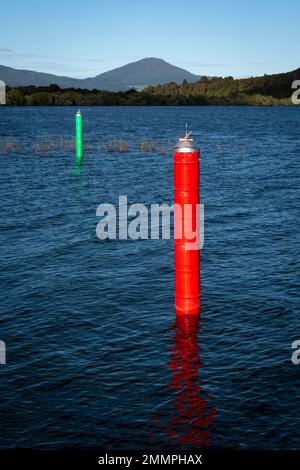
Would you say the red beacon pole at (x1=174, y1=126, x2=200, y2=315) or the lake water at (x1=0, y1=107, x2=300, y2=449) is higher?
the red beacon pole at (x1=174, y1=126, x2=200, y2=315)

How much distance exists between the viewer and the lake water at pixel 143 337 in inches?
572

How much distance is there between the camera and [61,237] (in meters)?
32.9

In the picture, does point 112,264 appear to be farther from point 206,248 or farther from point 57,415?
point 57,415

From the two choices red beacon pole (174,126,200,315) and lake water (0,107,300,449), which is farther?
red beacon pole (174,126,200,315)

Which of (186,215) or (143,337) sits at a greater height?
(186,215)

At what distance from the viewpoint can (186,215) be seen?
17297 millimetres

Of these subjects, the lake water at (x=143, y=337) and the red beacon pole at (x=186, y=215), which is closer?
the lake water at (x=143, y=337)

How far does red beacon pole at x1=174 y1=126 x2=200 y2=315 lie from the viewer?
55.4ft

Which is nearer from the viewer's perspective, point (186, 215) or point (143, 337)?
point (186, 215)

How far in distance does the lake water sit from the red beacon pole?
1.80m

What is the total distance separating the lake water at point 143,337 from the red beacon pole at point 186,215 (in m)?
1.80

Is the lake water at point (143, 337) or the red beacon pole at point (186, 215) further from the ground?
the red beacon pole at point (186, 215)

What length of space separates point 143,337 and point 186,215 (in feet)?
15.0
